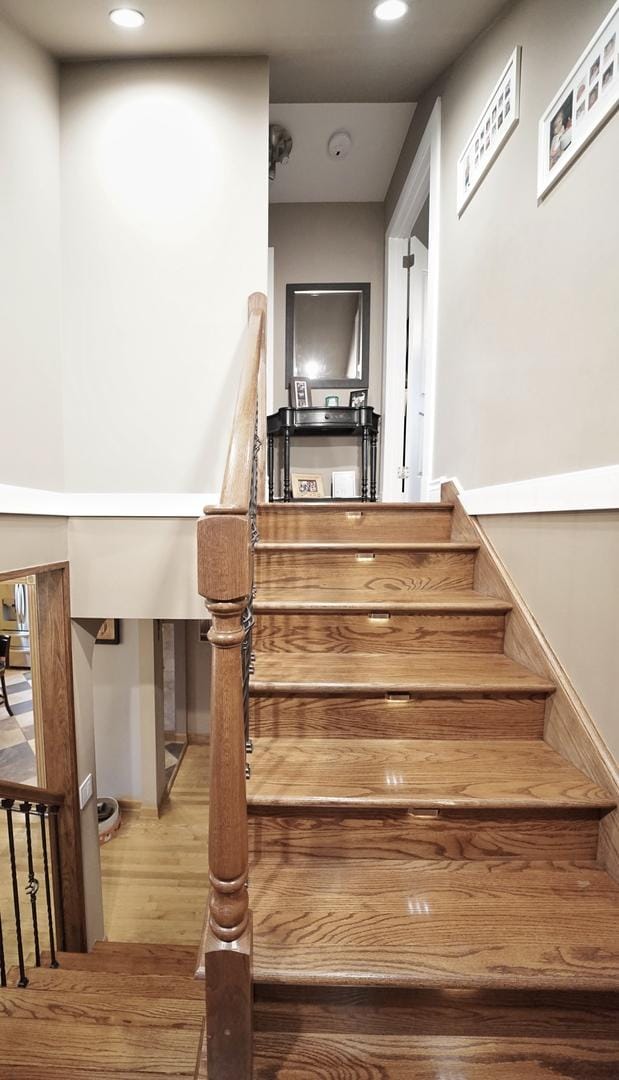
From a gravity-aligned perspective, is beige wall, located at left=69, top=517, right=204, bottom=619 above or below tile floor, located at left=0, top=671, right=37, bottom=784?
above

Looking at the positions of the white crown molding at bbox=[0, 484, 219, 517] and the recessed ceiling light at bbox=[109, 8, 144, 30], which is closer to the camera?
the recessed ceiling light at bbox=[109, 8, 144, 30]

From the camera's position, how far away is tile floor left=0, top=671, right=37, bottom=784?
488cm

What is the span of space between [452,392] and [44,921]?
13.8 feet

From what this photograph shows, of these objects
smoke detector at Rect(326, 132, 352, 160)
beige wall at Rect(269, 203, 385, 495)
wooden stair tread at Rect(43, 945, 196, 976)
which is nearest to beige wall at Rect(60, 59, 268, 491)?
smoke detector at Rect(326, 132, 352, 160)

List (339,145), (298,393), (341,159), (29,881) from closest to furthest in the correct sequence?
1. (29,881)
2. (339,145)
3. (341,159)
4. (298,393)

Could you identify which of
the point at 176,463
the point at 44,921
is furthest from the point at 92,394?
the point at 44,921

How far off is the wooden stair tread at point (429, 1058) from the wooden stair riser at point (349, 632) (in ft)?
3.18

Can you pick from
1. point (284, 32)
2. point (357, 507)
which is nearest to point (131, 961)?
point (357, 507)

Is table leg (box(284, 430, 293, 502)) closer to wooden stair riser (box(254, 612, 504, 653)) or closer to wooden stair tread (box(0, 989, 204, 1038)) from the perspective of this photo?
wooden stair riser (box(254, 612, 504, 653))

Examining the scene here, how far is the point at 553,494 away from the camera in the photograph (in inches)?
59.3

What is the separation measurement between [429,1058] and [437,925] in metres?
0.21

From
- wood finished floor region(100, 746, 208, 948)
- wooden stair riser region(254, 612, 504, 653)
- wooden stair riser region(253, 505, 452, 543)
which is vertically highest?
wooden stair riser region(253, 505, 452, 543)

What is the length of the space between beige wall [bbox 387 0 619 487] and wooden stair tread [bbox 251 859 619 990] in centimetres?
106

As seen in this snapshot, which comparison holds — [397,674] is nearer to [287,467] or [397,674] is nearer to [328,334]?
[287,467]
